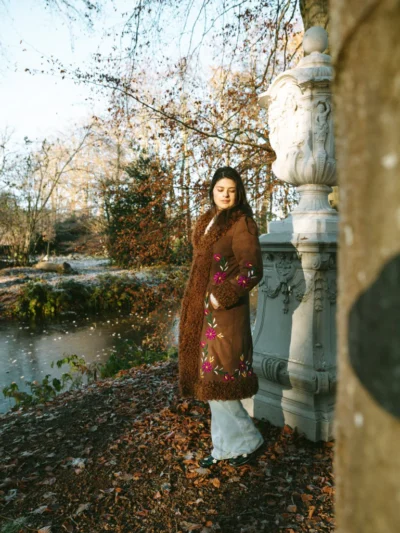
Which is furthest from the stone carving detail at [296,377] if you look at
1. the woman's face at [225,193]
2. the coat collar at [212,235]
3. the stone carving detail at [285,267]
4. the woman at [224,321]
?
the woman's face at [225,193]

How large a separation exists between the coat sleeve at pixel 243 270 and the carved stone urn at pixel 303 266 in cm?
60

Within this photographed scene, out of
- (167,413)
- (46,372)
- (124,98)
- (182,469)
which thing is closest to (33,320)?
(46,372)

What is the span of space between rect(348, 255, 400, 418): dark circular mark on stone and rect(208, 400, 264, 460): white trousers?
7.93 feet

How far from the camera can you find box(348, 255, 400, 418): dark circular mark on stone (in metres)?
0.48

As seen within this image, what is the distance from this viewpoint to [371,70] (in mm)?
486

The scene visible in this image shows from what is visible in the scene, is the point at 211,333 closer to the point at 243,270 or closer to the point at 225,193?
the point at 243,270

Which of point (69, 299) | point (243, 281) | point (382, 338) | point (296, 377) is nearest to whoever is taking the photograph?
point (382, 338)

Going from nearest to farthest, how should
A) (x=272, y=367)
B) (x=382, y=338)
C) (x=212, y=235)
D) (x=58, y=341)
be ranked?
(x=382, y=338)
(x=212, y=235)
(x=272, y=367)
(x=58, y=341)

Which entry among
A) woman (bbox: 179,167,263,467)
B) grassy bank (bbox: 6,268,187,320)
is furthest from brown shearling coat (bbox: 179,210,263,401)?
grassy bank (bbox: 6,268,187,320)

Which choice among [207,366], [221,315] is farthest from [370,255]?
[207,366]

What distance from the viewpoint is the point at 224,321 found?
273cm

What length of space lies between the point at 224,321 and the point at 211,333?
12cm

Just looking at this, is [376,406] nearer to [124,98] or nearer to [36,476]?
[36,476]

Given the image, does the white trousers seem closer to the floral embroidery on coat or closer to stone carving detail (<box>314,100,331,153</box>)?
the floral embroidery on coat
